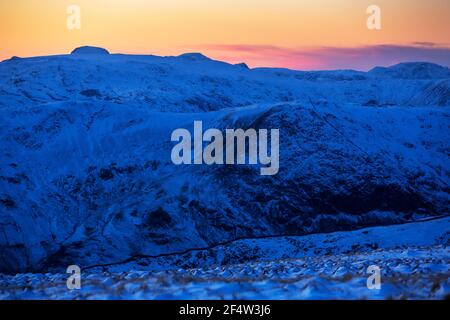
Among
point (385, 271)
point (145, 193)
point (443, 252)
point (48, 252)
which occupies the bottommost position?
point (48, 252)

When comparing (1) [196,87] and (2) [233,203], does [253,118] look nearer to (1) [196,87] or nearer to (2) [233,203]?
(2) [233,203]

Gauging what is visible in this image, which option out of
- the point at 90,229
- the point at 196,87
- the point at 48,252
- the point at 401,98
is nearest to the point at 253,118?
the point at 90,229

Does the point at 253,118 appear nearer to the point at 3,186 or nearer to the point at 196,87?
the point at 3,186

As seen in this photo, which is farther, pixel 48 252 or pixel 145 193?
pixel 145 193

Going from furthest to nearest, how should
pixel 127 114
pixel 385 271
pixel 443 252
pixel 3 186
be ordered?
pixel 127 114
pixel 3 186
pixel 443 252
pixel 385 271

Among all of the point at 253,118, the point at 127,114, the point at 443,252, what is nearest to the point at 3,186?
the point at 127,114

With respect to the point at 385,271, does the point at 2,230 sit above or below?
below

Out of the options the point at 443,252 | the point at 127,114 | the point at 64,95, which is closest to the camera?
the point at 443,252
